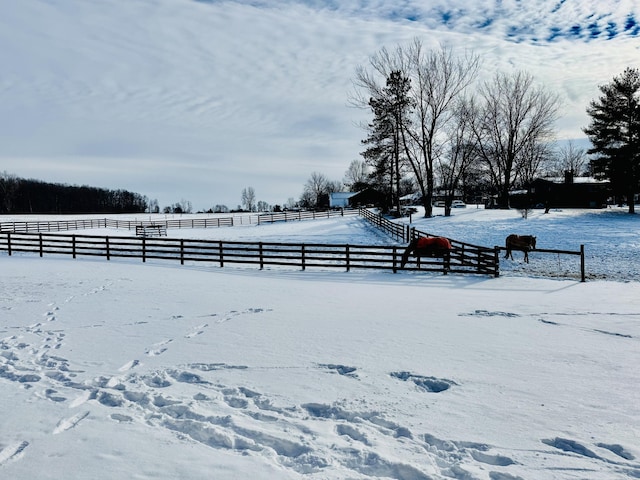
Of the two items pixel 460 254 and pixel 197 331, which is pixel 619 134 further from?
pixel 197 331

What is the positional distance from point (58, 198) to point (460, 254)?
132 meters

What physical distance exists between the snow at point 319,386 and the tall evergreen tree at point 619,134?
3491 cm

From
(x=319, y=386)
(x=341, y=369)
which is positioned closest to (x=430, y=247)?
(x=341, y=369)

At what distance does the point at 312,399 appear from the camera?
16.4ft

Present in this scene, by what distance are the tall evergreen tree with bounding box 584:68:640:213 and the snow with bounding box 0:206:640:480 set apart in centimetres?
3491

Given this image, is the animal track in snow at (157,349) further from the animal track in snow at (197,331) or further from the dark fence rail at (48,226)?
the dark fence rail at (48,226)

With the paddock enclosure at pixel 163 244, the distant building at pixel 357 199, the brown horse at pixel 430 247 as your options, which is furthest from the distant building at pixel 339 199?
the brown horse at pixel 430 247

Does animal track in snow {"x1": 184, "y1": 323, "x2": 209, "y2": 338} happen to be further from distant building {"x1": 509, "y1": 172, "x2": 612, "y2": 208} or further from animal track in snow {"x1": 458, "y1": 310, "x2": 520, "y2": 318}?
distant building {"x1": 509, "y1": 172, "x2": 612, "y2": 208}

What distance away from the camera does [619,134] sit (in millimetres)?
40781

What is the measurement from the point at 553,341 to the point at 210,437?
5866 mm

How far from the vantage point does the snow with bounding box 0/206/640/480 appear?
373 centimetres

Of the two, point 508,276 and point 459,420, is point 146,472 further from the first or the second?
point 508,276

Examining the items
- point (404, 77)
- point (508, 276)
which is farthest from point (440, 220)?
point (508, 276)

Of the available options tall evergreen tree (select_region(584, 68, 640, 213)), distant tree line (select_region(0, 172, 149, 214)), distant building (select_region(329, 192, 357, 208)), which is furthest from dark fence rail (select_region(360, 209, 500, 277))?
distant tree line (select_region(0, 172, 149, 214))
